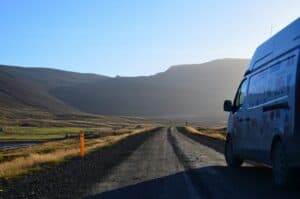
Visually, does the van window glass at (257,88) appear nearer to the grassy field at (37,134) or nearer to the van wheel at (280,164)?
the van wheel at (280,164)

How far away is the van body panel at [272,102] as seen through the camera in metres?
10.8

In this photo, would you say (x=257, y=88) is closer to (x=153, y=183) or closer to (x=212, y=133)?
(x=153, y=183)

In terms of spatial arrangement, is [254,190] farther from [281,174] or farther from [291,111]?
[291,111]

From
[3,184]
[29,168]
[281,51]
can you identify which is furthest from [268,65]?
[29,168]

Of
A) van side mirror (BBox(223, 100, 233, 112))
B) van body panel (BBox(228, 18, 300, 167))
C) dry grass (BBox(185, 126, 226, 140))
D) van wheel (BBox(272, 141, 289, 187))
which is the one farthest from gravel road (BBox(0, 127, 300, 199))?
dry grass (BBox(185, 126, 226, 140))

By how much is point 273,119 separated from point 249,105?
265 cm

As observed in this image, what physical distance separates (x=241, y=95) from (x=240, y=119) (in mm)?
789

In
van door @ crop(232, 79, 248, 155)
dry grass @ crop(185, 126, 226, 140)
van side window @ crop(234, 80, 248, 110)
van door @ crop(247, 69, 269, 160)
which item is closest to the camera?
van door @ crop(247, 69, 269, 160)

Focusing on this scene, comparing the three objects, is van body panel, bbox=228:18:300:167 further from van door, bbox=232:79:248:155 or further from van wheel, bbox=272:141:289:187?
van wheel, bbox=272:141:289:187

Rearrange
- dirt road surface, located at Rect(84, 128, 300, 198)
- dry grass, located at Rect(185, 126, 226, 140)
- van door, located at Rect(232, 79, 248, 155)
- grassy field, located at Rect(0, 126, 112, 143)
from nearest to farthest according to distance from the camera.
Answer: dirt road surface, located at Rect(84, 128, 300, 198) < van door, located at Rect(232, 79, 248, 155) < dry grass, located at Rect(185, 126, 226, 140) < grassy field, located at Rect(0, 126, 112, 143)

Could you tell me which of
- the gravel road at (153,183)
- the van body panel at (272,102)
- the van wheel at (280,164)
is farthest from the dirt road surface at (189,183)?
the van body panel at (272,102)

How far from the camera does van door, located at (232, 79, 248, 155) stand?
1516 centimetres

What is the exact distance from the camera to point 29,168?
18.4 metres

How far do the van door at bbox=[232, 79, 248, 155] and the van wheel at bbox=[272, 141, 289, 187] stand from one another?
285cm
